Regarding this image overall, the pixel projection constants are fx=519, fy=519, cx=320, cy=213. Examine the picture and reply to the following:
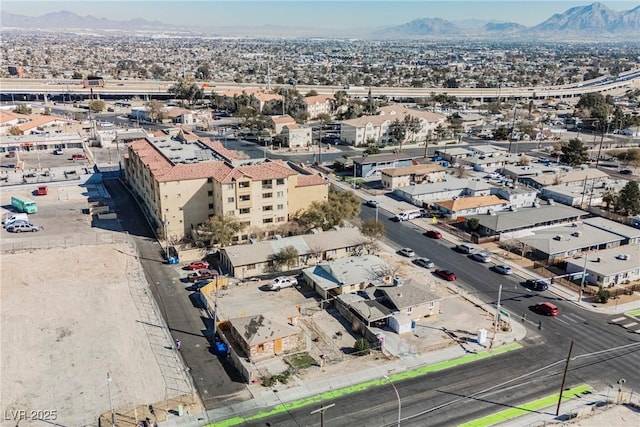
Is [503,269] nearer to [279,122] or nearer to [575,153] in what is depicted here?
[575,153]

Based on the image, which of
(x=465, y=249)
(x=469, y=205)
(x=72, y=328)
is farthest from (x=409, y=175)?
(x=72, y=328)

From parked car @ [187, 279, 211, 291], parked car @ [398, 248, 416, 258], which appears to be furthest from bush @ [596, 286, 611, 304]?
parked car @ [187, 279, 211, 291]

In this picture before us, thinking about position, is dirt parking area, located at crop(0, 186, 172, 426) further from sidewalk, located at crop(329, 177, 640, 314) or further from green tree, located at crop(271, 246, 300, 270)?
sidewalk, located at crop(329, 177, 640, 314)

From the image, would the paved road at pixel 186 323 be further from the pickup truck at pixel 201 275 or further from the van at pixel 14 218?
the van at pixel 14 218

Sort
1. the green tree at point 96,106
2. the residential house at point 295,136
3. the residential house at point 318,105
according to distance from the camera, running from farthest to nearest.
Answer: the residential house at point 318,105, the green tree at point 96,106, the residential house at point 295,136

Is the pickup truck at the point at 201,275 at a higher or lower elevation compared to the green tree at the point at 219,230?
lower

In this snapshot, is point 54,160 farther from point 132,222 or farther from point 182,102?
point 182,102

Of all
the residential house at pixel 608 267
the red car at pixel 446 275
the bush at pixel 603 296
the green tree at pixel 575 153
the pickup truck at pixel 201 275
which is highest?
the green tree at pixel 575 153

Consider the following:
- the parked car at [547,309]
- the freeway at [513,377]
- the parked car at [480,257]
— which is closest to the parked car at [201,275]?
the freeway at [513,377]
